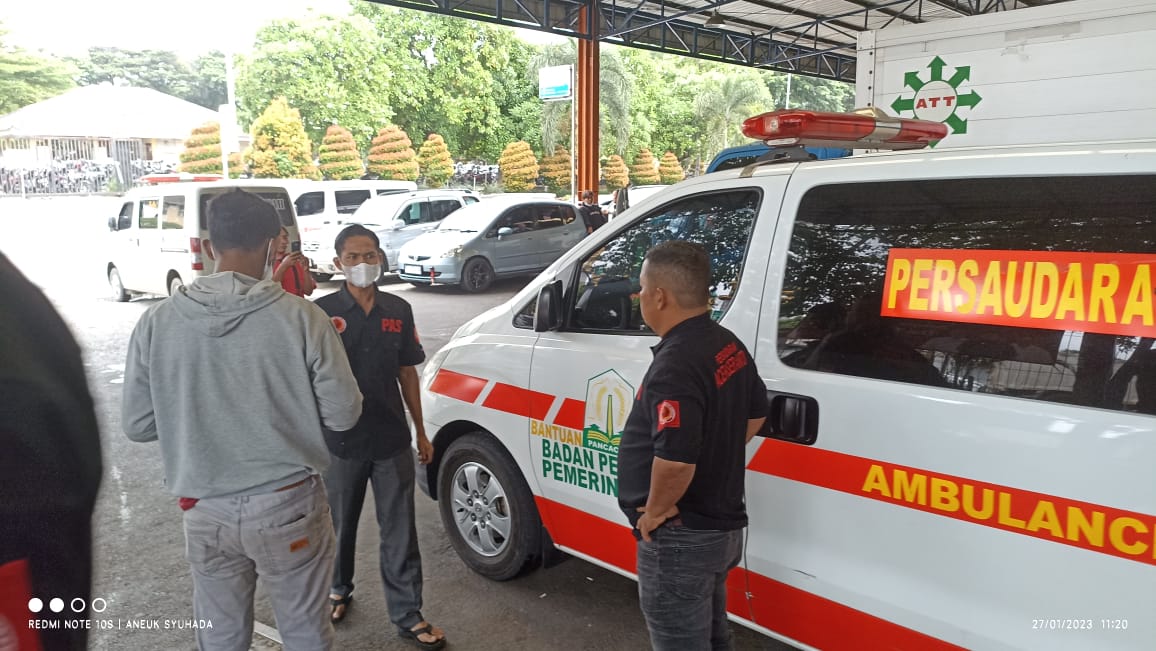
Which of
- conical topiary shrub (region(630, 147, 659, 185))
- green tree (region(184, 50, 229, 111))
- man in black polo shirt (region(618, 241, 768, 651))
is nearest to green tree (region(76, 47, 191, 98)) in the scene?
green tree (region(184, 50, 229, 111))

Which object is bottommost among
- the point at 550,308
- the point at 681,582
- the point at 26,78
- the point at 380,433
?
the point at 681,582

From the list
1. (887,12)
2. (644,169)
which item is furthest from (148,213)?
(644,169)

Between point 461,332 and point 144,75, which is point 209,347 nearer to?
point 461,332

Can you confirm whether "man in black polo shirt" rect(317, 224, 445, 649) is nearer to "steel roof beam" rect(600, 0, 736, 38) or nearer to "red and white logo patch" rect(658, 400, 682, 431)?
"red and white logo patch" rect(658, 400, 682, 431)

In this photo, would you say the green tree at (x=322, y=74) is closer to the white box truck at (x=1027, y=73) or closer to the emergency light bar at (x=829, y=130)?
the white box truck at (x=1027, y=73)

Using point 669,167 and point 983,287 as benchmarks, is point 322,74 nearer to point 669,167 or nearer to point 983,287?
point 669,167

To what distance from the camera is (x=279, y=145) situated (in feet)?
90.5

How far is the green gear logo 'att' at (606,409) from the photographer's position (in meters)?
2.82

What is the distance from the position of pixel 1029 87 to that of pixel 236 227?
12.8ft

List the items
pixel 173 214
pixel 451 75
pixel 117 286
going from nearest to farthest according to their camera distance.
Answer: pixel 173 214 → pixel 117 286 → pixel 451 75

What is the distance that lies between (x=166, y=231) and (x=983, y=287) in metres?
11.7

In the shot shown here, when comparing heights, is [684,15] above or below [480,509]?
above

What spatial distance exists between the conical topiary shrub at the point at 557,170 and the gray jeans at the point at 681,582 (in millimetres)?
33128

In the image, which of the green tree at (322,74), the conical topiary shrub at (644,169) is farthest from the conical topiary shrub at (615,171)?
the green tree at (322,74)
